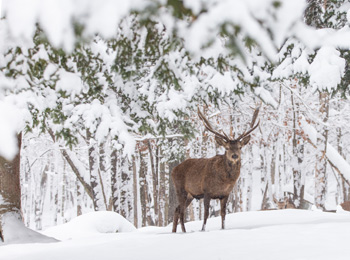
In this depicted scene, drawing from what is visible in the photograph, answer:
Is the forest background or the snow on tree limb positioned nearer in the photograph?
the forest background

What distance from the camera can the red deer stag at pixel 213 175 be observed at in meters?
6.71

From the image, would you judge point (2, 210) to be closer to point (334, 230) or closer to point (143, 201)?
point (334, 230)

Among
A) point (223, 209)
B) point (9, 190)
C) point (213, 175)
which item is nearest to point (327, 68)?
point (213, 175)

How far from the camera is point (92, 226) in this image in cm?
941

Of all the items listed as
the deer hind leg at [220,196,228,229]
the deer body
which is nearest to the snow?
the deer body

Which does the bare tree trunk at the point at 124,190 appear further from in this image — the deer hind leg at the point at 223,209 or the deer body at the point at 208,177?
the deer hind leg at the point at 223,209

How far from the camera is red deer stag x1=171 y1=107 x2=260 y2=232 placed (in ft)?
22.0

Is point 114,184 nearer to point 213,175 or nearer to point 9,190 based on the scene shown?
point 9,190

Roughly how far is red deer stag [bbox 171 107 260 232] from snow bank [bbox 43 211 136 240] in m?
2.57

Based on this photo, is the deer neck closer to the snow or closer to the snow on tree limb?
the snow

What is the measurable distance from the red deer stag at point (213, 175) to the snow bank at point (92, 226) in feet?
8.43

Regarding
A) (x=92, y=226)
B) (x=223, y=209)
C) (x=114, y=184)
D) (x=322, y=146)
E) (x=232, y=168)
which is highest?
(x=322, y=146)

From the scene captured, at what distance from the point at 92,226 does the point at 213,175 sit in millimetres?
3957

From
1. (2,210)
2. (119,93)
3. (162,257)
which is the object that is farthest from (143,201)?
(162,257)
